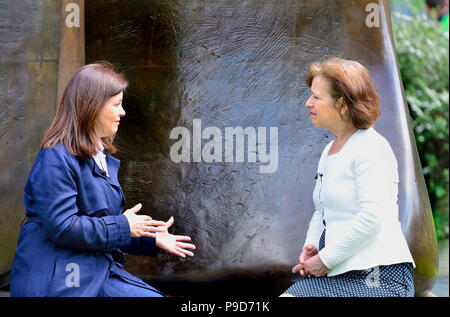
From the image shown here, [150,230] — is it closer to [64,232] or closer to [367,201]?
[64,232]

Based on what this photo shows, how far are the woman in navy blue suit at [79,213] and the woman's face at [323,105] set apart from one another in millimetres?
797

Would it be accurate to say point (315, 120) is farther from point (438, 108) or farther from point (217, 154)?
point (438, 108)

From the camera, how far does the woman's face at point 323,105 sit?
97.0 inches

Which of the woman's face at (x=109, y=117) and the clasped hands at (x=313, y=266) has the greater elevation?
the woman's face at (x=109, y=117)

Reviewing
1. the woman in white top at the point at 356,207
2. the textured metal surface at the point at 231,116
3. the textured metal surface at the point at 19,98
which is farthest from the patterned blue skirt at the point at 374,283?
the textured metal surface at the point at 19,98

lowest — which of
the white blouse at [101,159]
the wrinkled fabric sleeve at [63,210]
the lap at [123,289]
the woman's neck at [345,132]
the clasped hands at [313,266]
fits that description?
the lap at [123,289]

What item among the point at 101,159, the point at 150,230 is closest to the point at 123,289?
the point at 150,230

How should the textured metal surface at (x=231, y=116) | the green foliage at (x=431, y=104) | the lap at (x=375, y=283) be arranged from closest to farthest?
the lap at (x=375, y=283), the textured metal surface at (x=231, y=116), the green foliage at (x=431, y=104)

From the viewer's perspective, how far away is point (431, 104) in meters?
6.91

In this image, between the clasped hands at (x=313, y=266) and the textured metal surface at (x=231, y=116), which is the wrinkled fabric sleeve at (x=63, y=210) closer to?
the clasped hands at (x=313, y=266)

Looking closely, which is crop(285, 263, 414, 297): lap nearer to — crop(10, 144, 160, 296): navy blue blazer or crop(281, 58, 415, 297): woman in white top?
crop(281, 58, 415, 297): woman in white top

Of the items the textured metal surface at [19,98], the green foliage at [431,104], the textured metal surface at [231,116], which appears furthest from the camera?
the green foliage at [431,104]

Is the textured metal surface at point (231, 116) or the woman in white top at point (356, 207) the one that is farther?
the textured metal surface at point (231, 116)
